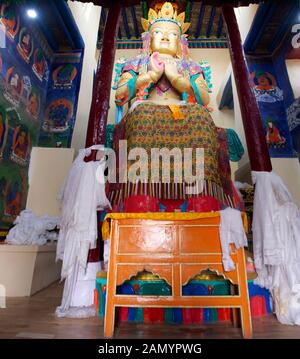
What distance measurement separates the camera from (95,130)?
196 cm

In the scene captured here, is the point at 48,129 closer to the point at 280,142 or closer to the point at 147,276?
the point at 147,276

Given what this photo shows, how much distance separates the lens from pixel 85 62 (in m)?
4.01

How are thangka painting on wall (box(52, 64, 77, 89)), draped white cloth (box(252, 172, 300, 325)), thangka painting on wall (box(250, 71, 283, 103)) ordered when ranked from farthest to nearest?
1. thangka painting on wall (box(52, 64, 77, 89))
2. thangka painting on wall (box(250, 71, 283, 103))
3. draped white cloth (box(252, 172, 300, 325))

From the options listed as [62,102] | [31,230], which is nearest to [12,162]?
[31,230]

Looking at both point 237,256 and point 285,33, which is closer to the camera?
point 237,256

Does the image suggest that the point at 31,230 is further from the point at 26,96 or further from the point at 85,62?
the point at 85,62

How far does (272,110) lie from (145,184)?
2.64 meters

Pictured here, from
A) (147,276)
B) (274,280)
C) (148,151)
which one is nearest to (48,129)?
(148,151)

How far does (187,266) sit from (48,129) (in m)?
2.96

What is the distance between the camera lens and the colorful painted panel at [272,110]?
327 centimetres

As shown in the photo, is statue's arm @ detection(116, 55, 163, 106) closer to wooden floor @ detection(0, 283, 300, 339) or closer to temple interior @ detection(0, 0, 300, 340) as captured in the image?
temple interior @ detection(0, 0, 300, 340)
